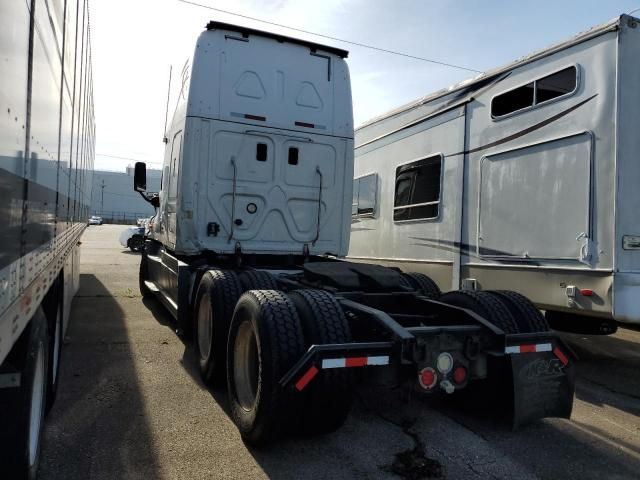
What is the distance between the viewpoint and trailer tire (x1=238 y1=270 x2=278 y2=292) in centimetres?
487

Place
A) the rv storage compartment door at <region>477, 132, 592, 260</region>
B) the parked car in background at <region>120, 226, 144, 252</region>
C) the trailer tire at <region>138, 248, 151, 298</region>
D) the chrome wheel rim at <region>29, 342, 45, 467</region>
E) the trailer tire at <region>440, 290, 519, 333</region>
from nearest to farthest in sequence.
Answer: the chrome wheel rim at <region>29, 342, 45, 467</region>
the trailer tire at <region>440, 290, 519, 333</region>
the rv storage compartment door at <region>477, 132, 592, 260</region>
the trailer tire at <region>138, 248, 151, 298</region>
the parked car in background at <region>120, 226, 144, 252</region>

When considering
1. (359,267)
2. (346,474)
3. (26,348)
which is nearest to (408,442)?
(346,474)

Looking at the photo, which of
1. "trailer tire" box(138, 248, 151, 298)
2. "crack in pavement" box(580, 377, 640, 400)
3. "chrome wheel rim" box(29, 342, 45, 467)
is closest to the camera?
"chrome wheel rim" box(29, 342, 45, 467)

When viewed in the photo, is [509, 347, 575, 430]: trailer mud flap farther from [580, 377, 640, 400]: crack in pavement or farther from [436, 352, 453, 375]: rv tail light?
[580, 377, 640, 400]: crack in pavement

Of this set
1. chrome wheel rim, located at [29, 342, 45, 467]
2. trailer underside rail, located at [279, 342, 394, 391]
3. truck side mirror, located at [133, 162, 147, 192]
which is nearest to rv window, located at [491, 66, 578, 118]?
trailer underside rail, located at [279, 342, 394, 391]

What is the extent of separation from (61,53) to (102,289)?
8252mm

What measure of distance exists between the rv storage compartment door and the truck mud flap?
175 cm

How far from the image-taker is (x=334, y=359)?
10.5 feet

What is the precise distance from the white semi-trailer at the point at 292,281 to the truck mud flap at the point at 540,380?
0.4 inches

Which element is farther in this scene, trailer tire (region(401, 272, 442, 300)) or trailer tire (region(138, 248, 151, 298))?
trailer tire (region(138, 248, 151, 298))

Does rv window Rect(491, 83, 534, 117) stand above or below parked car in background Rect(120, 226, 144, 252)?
above

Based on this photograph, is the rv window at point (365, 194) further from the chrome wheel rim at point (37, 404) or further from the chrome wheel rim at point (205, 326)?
the chrome wheel rim at point (37, 404)

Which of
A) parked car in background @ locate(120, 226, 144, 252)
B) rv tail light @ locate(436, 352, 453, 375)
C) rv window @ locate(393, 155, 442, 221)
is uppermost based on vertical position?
rv window @ locate(393, 155, 442, 221)

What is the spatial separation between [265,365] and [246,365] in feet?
1.94
